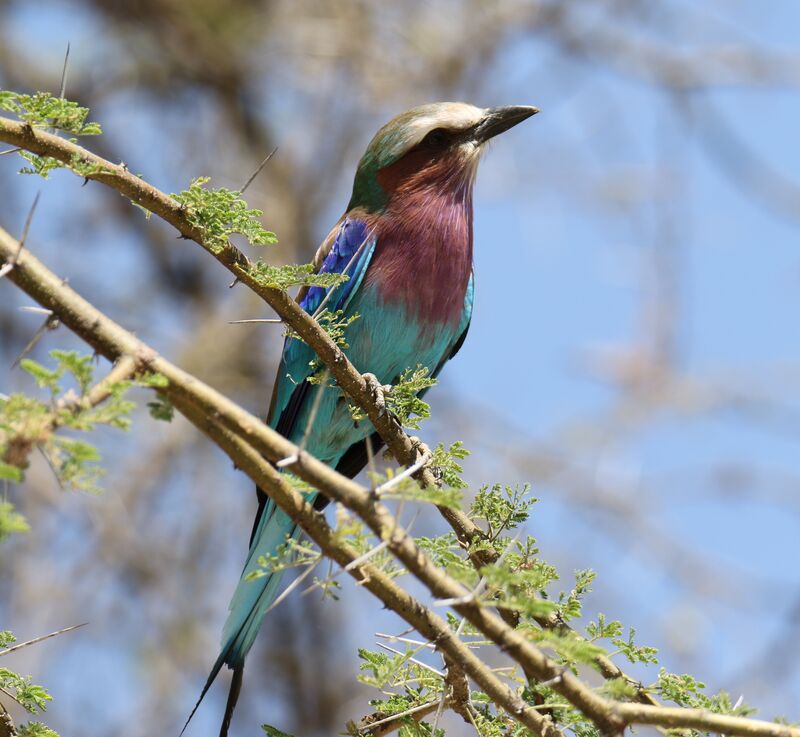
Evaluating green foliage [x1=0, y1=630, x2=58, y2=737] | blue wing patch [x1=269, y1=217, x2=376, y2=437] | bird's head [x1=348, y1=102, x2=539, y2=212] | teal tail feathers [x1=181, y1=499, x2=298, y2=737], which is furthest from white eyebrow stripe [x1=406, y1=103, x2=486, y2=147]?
green foliage [x1=0, y1=630, x2=58, y2=737]

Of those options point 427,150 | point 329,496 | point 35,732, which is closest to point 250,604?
point 35,732

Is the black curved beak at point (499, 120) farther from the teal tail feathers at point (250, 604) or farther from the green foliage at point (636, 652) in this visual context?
the green foliage at point (636, 652)

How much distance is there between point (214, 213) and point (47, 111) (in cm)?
34

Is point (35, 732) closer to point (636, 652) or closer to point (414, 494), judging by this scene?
point (414, 494)

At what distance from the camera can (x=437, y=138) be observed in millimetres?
4191

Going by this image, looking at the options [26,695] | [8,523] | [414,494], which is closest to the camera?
[8,523]

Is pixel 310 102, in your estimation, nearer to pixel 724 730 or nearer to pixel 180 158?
pixel 180 158

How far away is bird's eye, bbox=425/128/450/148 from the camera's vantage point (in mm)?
4172

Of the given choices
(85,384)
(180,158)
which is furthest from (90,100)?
(85,384)

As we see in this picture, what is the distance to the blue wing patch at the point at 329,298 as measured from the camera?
149 inches

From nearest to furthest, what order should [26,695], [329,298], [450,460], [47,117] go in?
[47,117]
[26,695]
[450,460]
[329,298]

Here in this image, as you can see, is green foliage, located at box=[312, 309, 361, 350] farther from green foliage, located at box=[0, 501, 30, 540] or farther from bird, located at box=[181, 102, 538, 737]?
green foliage, located at box=[0, 501, 30, 540]

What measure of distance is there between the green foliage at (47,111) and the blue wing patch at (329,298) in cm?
175

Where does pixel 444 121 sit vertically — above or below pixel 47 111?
above
